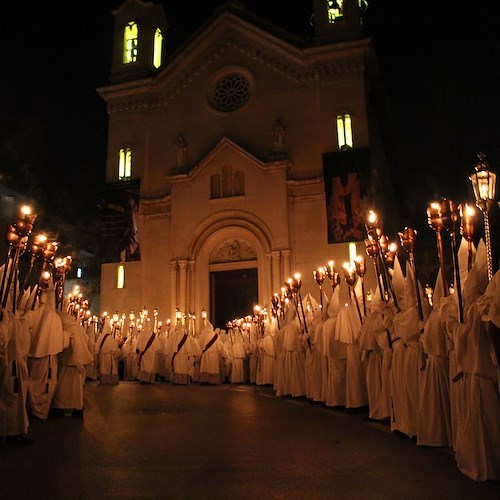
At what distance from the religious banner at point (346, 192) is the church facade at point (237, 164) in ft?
0.17

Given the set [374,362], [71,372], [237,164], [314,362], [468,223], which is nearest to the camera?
[468,223]

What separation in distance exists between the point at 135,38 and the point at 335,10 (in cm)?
1250

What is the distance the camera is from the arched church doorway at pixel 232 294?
1113 inches

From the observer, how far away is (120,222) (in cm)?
2911

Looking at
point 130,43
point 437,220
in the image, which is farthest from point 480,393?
point 130,43

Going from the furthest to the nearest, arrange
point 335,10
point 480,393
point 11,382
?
point 335,10
point 11,382
point 480,393

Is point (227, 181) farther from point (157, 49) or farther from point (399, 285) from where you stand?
point (399, 285)

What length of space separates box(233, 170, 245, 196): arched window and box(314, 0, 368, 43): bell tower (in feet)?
27.0

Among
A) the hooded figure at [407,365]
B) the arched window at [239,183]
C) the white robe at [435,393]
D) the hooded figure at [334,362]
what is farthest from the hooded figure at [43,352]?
the arched window at [239,183]

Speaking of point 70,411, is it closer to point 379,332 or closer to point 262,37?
point 379,332

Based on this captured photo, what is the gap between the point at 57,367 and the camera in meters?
10.3

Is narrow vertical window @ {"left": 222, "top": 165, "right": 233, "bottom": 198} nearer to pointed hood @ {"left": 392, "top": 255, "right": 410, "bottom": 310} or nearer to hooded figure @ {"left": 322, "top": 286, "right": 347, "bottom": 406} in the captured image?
hooded figure @ {"left": 322, "top": 286, "right": 347, "bottom": 406}

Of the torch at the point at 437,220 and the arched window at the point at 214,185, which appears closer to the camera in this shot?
the torch at the point at 437,220

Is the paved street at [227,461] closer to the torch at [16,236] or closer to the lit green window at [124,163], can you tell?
the torch at [16,236]
